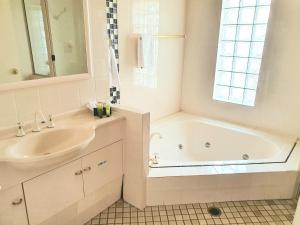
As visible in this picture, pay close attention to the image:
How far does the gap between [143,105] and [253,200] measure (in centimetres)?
149

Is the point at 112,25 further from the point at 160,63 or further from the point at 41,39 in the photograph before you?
the point at 160,63

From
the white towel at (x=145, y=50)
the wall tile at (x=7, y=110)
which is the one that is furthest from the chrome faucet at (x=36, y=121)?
the white towel at (x=145, y=50)

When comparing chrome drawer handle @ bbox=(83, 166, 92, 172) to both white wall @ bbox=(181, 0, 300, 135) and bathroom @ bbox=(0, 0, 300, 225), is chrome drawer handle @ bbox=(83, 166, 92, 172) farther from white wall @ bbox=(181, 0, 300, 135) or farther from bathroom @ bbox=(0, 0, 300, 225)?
white wall @ bbox=(181, 0, 300, 135)

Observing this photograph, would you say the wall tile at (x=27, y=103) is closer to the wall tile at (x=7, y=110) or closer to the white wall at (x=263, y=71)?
the wall tile at (x=7, y=110)

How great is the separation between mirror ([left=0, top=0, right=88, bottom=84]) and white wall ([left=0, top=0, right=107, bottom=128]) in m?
0.09

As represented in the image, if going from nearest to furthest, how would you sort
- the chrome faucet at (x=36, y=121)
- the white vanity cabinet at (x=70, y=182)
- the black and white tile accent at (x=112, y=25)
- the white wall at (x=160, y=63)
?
the white vanity cabinet at (x=70, y=182) → the chrome faucet at (x=36, y=121) → the black and white tile accent at (x=112, y=25) → the white wall at (x=160, y=63)

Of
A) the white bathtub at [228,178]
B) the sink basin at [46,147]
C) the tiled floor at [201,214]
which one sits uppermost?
the sink basin at [46,147]

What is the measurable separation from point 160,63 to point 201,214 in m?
1.72

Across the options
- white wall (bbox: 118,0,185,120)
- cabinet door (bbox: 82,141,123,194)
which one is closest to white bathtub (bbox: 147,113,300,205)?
cabinet door (bbox: 82,141,123,194)

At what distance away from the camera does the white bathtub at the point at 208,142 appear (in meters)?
2.47

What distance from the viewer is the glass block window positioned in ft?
8.21

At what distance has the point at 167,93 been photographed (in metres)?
2.99

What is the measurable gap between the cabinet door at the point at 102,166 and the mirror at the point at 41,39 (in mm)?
665

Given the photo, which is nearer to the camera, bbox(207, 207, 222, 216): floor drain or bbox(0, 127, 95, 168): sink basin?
bbox(0, 127, 95, 168): sink basin
